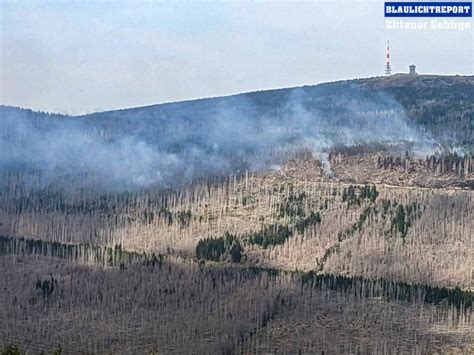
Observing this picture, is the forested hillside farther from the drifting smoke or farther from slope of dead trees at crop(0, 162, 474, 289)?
the drifting smoke

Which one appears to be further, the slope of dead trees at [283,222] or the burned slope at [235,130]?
the burned slope at [235,130]

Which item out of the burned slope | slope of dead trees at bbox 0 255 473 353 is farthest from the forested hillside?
the burned slope

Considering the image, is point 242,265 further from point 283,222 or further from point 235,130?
point 235,130

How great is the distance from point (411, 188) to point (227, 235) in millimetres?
18499

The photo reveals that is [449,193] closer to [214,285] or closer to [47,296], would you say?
[214,285]

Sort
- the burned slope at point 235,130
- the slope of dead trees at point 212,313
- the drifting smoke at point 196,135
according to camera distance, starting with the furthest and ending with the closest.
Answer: the drifting smoke at point 196,135 < the burned slope at point 235,130 < the slope of dead trees at point 212,313

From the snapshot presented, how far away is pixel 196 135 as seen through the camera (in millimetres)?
109438

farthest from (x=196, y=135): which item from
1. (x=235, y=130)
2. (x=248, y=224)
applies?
(x=248, y=224)

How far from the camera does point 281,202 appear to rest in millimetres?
81062

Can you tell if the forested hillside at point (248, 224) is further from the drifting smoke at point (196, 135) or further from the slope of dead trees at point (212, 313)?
the drifting smoke at point (196, 135)

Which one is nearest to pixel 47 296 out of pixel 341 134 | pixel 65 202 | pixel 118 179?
pixel 65 202

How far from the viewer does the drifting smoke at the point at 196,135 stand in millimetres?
97875

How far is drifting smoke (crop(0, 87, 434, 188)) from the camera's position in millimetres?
97875

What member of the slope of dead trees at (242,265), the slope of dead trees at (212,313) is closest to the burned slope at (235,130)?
the slope of dead trees at (242,265)
